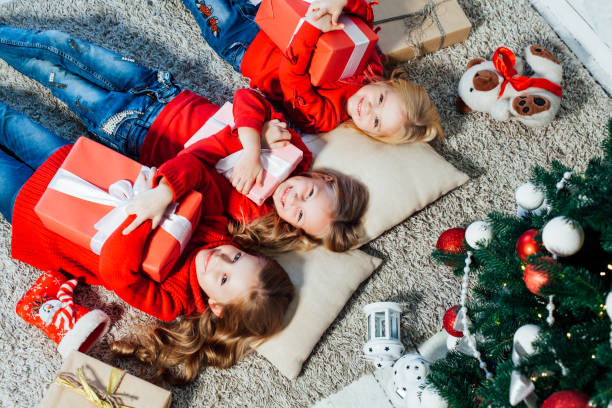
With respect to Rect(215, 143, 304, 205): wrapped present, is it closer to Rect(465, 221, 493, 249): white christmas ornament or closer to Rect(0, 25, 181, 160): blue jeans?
Rect(0, 25, 181, 160): blue jeans

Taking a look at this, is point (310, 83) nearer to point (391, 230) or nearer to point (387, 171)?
point (387, 171)

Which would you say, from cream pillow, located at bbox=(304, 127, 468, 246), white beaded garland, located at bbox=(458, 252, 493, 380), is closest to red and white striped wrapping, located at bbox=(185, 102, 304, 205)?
cream pillow, located at bbox=(304, 127, 468, 246)

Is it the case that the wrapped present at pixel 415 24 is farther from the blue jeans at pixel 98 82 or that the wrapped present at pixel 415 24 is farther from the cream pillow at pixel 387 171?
the blue jeans at pixel 98 82

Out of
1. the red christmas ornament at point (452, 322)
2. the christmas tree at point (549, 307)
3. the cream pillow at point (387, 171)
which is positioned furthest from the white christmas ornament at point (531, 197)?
the cream pillow at point (387, 171)

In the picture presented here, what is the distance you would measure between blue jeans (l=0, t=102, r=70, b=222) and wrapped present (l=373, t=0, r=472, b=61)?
45.1 inches

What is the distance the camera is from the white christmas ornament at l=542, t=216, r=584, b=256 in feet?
2.84

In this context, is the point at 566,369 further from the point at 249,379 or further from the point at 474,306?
the point at 249,379

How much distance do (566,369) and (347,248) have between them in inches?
30.8

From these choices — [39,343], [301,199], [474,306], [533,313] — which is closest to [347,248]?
[301,199]

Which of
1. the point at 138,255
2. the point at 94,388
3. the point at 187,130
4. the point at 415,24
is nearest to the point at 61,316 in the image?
the point at 94,388

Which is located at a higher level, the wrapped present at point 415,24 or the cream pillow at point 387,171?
the wrapped present at point 415,24

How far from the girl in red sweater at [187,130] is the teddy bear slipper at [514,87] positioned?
534 mm

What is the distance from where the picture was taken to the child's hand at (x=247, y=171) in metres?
1.46

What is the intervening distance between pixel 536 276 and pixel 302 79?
39.1 inches
